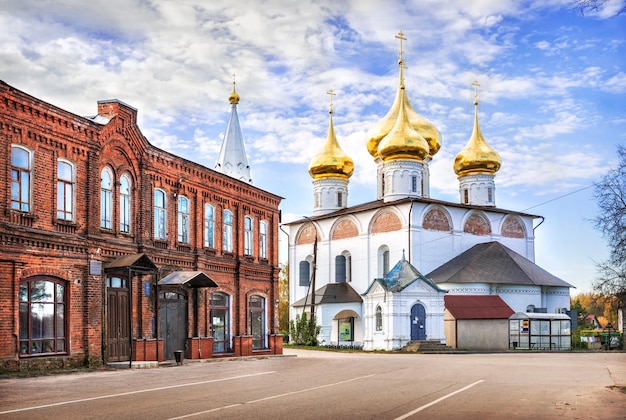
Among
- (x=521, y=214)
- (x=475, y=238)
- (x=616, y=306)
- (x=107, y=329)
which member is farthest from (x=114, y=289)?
(x=521, y=214)

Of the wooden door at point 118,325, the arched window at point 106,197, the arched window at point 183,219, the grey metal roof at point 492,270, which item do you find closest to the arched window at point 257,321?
the arched window at point 183,219

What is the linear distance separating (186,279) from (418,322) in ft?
76.6

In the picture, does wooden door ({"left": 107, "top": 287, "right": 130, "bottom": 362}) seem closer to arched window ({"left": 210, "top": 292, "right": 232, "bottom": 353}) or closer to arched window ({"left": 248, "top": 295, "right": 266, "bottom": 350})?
arched window ({"left": 210, "top": 292, "right": 232, "bottom": 353})

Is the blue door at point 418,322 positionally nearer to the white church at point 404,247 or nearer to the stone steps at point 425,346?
the white church at point 404,247

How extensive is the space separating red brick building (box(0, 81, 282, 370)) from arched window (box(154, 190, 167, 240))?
0.04m

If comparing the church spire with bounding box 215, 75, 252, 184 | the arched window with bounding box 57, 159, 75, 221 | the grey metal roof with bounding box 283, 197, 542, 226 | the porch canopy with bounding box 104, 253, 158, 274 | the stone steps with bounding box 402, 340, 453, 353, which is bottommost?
the stone steps with bounding box 402, 340, 453, 353

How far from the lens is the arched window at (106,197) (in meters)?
24.9

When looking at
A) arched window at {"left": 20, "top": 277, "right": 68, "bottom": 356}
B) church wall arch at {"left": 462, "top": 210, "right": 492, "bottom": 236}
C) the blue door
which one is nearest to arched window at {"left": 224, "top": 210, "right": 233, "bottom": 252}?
arched window at {"left": 20, "top": 277, "right": 68, "bottom": 356}

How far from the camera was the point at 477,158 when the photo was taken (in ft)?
206

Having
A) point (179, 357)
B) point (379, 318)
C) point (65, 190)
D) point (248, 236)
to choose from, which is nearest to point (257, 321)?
point (248, 236)

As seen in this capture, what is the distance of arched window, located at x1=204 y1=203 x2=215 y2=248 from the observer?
31.5m

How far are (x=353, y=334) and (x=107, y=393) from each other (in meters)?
41.4

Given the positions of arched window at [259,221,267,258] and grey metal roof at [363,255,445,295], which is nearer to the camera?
arched window at [259,221,267,258]

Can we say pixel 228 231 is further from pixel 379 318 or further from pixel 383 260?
pixel 383 260
